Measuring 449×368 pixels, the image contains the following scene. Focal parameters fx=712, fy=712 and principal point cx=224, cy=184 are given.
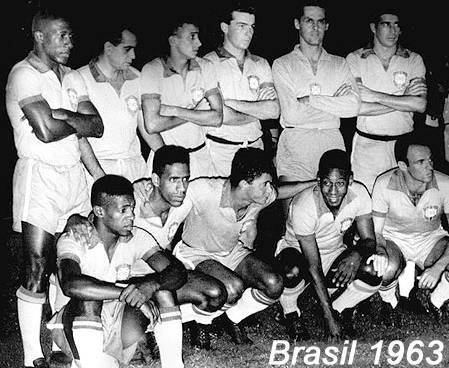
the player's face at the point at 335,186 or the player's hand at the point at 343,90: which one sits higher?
the player's hand at the point at 343,90

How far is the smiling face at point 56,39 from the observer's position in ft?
13.1

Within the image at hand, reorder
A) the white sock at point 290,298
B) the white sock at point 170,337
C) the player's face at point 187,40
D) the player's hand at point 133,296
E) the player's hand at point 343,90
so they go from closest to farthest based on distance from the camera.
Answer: the player's hand at point 133,296
the white sock at point 170,337
the white sock at point 290,298
the player's face at point 187,40
the player's hand at point 343,90

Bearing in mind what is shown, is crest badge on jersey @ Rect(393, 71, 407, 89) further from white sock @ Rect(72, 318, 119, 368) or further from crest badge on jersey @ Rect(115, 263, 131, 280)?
white sock @ Rect(72, 318, 119, 368)

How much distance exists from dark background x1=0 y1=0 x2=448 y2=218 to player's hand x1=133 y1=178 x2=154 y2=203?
1433mm

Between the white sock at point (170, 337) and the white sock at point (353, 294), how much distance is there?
1.29m

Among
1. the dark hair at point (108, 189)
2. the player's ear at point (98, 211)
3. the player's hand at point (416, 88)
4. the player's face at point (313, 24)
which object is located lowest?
the player's ear at point (98, 211)

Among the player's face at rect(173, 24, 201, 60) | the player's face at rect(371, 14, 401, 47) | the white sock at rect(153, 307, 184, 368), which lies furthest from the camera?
the player's face at rect(371, 14, 401, 47)

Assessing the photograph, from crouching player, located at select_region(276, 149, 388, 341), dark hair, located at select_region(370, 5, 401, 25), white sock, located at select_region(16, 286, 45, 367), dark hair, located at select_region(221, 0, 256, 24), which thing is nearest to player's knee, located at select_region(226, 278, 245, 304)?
crouching player, located at select_region(276, 149, 388, 341)

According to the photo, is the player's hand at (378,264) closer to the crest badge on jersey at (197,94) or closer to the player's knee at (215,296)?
the player's knee at (215,296)

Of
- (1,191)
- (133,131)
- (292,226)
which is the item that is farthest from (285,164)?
(1,191)

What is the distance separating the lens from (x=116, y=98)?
15.4ft

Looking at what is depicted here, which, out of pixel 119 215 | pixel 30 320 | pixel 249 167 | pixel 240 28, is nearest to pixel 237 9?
pixel 240 28

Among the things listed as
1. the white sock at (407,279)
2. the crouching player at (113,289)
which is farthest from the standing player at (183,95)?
the white sock at (407,279)

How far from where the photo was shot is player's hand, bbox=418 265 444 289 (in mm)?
4711
